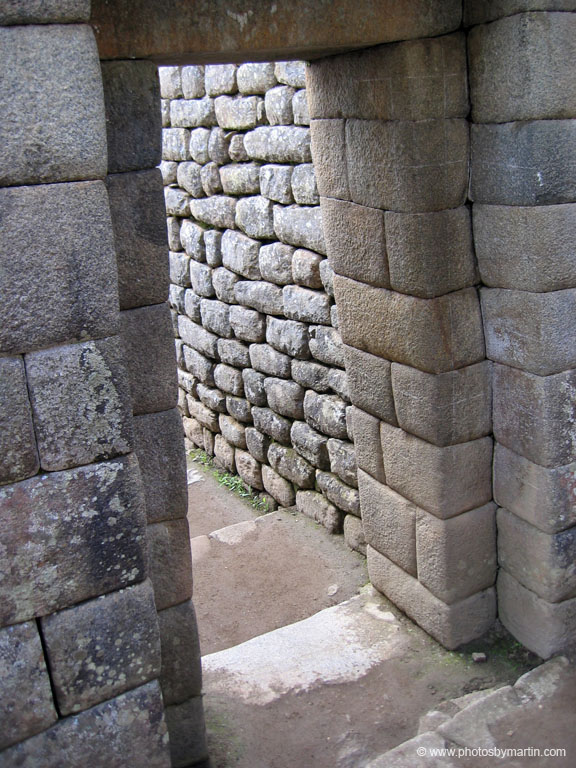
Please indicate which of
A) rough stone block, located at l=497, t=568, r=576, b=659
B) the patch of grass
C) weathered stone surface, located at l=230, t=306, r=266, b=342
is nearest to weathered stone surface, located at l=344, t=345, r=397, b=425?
rough stone block, located at l=497, t=568, r=576, b=659

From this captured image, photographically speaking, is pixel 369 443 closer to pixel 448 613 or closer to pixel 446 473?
pixel 446 473

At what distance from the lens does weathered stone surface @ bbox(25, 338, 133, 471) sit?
6.82ft

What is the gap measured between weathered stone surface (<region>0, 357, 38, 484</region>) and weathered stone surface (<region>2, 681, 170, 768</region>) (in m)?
0.75

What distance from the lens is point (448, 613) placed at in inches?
150

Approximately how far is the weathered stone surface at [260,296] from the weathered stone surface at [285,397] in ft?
1.60

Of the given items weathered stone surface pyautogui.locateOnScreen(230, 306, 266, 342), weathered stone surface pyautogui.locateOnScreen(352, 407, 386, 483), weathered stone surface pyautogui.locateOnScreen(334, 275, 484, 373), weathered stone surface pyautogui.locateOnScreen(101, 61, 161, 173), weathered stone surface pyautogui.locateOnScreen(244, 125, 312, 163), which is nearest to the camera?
weathered stone surface pyautogui.locateOnScreen(101, 61, 161, 173)

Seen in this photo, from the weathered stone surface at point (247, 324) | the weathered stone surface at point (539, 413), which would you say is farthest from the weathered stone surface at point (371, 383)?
the weathered stone surface at point (247, 324)

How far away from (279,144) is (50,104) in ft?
10.1

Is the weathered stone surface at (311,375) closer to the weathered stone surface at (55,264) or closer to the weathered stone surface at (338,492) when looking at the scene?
the weathered stone surface at (338,492)

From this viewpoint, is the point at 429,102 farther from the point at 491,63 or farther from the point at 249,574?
the point at 249,574

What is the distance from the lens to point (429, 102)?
307cm

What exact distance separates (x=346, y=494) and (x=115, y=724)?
112 inches

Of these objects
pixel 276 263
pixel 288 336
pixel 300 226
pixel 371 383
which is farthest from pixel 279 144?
pixel 371 383

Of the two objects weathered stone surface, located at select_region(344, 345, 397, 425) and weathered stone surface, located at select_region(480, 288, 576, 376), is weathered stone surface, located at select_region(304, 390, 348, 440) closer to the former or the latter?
weathered stone surface, located at select_region(344, 345, 397, 425)
